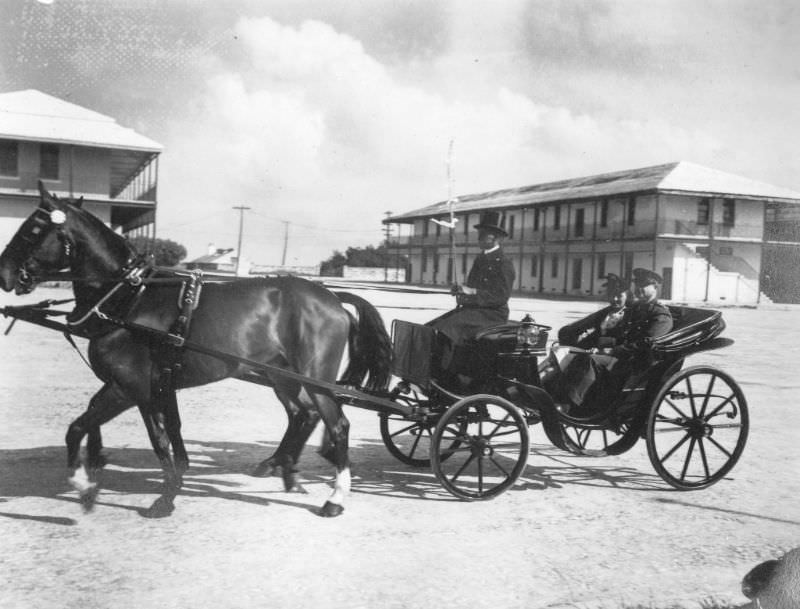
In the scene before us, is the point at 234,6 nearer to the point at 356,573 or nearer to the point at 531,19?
the point at 531,19

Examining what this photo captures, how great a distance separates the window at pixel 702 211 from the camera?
36.6 m

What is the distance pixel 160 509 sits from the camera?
418 centimetres

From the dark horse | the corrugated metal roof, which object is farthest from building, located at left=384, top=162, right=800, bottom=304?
the dark horse

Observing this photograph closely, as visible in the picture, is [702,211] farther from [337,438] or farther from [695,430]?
[337,438]

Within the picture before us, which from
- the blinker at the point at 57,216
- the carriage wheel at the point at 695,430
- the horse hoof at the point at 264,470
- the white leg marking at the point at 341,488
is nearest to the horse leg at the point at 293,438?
the horse hoof at the point at 264,470

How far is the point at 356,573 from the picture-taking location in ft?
11.3

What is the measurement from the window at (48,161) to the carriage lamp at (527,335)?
2494 centimetres

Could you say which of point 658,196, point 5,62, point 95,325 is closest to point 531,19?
point 5,62

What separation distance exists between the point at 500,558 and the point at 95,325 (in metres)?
2.63

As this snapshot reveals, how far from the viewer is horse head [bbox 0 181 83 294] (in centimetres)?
419

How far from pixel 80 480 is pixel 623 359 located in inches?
145

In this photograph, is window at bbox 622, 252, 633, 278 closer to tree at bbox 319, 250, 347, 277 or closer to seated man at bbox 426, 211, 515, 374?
tree at bbox 319, 250, 347, 277

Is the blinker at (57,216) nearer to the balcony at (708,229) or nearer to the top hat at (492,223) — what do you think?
the top hat at (492,223)

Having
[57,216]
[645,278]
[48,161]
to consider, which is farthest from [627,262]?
[57,216]
